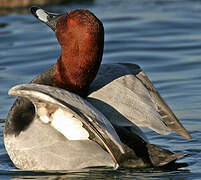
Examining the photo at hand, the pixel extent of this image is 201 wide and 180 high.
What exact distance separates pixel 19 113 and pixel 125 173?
1.06 meters

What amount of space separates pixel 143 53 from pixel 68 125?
516 cm

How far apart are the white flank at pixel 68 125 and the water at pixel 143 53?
30 cm

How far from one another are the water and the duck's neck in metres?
0.76

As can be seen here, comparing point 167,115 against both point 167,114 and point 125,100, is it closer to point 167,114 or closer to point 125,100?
point 167,114

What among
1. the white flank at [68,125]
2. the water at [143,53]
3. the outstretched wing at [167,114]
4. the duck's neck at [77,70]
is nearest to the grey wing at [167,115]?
the outstretched wing at [167,114]

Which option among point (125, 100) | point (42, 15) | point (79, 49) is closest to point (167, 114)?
point (125, 100)

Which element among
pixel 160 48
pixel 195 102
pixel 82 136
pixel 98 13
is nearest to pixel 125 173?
pixel 82 136

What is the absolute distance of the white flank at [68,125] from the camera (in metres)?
5.39

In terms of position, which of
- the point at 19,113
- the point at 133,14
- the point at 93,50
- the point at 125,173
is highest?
the point at 93,50

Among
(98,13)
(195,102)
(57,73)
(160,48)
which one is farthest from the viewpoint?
(98,13)

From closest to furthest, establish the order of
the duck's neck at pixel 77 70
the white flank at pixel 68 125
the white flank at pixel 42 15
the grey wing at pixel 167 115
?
1. the white flank at pixel 68 125
2. the duck's neck at pixel 77 70
3. the grey wing at pixel 167 115
4. the white flank at pixel 42 15

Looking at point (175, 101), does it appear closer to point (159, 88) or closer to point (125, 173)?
point (159, 88)

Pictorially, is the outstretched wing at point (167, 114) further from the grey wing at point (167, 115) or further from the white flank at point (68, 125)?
the white flank at point (68, 125)

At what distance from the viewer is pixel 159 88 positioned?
847 centimetres
